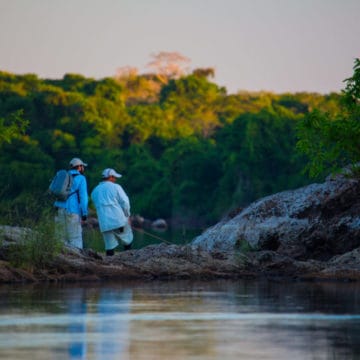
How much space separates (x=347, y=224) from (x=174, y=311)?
830 cm

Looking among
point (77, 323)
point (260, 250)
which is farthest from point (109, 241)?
point (77, 323)

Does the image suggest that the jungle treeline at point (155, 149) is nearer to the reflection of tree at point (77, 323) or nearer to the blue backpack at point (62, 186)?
the blue backpack at point (62, 186)

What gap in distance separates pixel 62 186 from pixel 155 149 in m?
84.3

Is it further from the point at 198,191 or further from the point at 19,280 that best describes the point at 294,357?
the point at 198,191

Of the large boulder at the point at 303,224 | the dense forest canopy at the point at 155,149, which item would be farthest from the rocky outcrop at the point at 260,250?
the dense forest canopy at the point at 155,149

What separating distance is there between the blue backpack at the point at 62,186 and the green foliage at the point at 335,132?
3736mm

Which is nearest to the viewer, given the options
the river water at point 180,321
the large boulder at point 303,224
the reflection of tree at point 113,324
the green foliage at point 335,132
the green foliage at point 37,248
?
the reflection of tree at point 113,324

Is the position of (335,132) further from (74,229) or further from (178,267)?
(74,229)

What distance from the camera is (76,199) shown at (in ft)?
70.5

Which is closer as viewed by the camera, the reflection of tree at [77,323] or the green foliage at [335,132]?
the reflection of tree at [77,323]

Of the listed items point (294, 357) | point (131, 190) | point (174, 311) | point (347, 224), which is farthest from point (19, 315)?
point (131, 190)

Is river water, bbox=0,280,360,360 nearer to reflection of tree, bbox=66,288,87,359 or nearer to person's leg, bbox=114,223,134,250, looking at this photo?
reflection of tree, bbox=66,288,87,359

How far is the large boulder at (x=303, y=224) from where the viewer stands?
21875mm

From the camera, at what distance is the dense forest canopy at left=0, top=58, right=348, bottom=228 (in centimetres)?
8538
